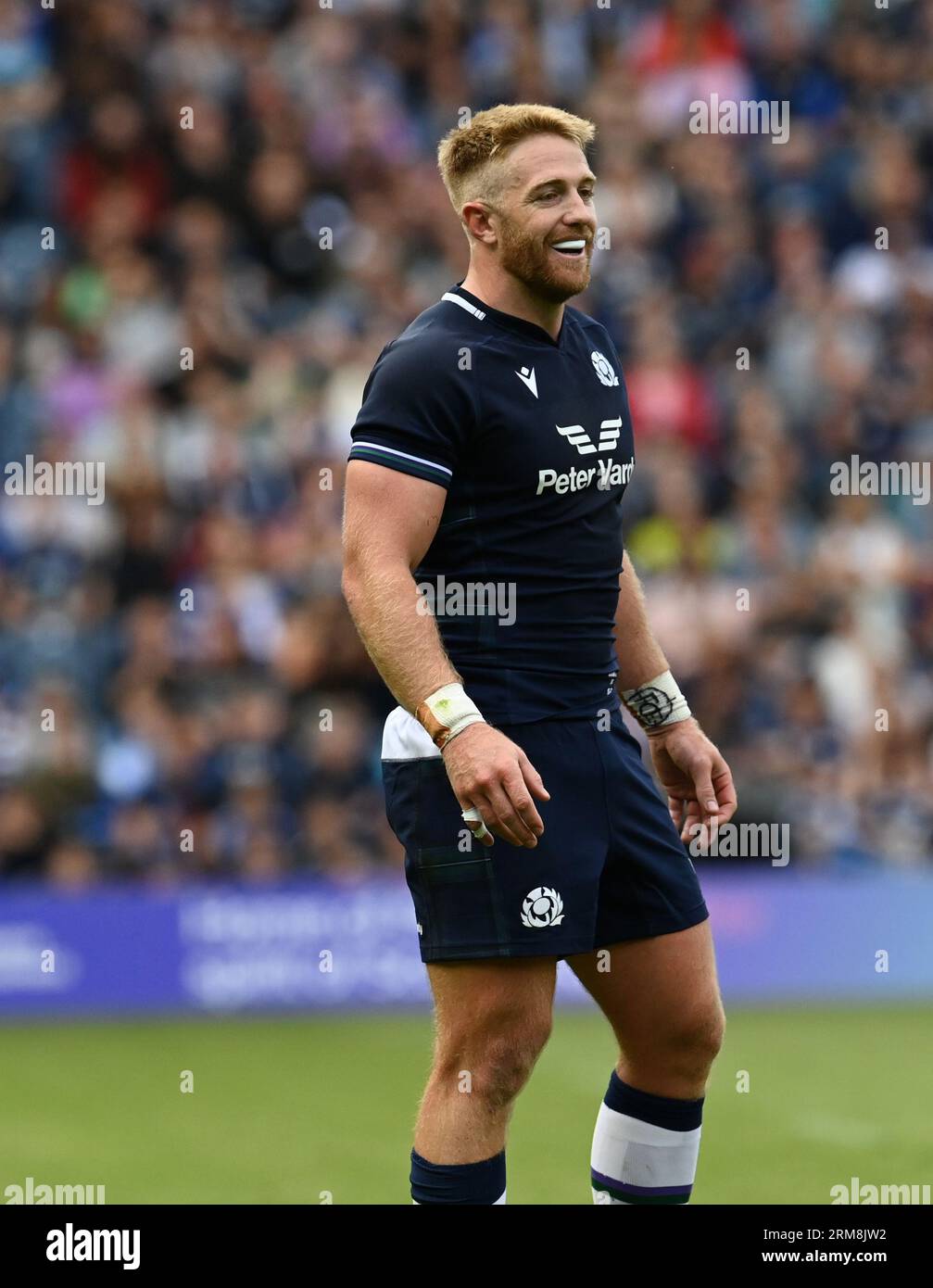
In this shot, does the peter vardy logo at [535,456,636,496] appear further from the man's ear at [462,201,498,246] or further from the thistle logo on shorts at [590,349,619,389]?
the man's ear at [462,201,498,246]

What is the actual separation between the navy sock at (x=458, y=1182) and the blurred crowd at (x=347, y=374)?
6431mm

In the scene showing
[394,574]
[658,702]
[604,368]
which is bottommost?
[658,702]

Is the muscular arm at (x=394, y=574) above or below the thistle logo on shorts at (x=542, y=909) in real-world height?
above

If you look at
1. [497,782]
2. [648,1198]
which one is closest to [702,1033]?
[648,1198]

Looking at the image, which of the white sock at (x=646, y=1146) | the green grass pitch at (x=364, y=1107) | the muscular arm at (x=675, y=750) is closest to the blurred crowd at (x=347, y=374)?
the green grass pitch at (x=364, y=1107)

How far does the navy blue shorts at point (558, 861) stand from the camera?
418 centimetres

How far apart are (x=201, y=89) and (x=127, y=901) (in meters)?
5.68

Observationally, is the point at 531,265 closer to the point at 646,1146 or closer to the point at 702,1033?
the point at 702,1033

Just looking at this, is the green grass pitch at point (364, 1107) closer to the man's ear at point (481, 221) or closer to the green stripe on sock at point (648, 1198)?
the green stripe on sock at point (648, 1198)

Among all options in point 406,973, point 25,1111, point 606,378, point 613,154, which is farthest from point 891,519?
point 606,378

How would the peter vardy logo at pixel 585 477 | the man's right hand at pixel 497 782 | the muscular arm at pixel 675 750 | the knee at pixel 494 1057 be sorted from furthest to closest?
the muscular arm at pixel 675 750 < the peter vardy logo at pixel 585 477 < the knee at pixel 494 1057 < the man's right hand at pixel 497 782

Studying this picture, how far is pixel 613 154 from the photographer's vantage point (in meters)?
13.4

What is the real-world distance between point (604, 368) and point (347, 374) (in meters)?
7.53

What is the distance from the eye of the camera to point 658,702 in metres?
4.85
